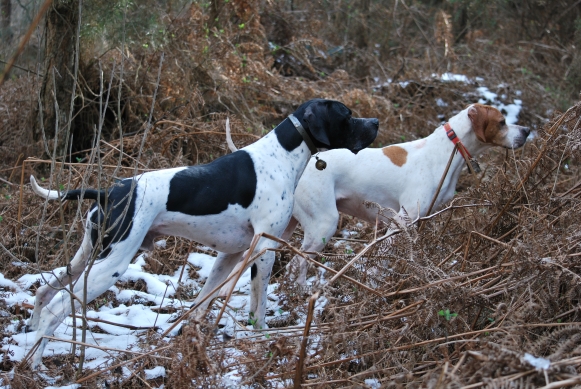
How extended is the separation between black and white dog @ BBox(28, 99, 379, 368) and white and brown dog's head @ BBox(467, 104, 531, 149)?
4.15 feet

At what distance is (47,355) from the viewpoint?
381 cm

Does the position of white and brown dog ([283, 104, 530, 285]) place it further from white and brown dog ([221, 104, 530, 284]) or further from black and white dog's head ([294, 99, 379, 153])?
black and white dog's head ([294, 99, 379, 153])

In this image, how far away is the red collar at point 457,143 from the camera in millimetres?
5273

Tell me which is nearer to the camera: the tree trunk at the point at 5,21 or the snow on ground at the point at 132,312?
the snow on ground at the point at 132,312

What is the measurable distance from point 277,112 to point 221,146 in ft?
6.08

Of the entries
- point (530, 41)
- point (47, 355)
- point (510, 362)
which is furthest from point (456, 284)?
point (530, 41)

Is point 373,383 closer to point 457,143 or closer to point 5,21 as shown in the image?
point 457,143

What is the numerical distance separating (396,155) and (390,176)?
211 millimetres

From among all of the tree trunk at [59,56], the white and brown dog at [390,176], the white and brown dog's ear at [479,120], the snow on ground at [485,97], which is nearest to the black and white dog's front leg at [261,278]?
the white and brown dog at [390,176]

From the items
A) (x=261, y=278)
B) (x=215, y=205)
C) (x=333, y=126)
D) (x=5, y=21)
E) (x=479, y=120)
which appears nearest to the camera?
(x=215, y=205)

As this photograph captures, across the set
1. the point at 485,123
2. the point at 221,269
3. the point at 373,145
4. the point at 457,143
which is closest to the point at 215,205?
the point at 221,269

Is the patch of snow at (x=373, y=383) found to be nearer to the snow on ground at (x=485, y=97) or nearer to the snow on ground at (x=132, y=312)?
the snow on ground at (x=132, y=312)

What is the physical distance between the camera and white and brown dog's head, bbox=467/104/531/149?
5.42 m

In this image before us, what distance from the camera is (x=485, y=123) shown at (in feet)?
17.8
